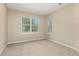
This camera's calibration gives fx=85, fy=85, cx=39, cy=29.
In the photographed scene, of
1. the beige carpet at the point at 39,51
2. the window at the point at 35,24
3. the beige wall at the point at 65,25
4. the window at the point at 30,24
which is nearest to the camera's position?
the beige carpet at the point at 39,51

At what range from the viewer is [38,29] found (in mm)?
7039

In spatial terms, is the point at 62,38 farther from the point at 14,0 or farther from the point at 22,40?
the point at 14,0

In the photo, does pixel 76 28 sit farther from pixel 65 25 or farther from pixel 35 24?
pixel 35 24

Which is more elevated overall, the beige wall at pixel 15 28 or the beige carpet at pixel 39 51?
the beige wall at pixel 15 28

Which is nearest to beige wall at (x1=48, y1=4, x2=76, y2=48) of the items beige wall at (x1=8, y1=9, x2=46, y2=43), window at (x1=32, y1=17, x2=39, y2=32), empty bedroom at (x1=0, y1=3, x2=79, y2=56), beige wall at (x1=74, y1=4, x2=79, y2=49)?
empty bedroom at (x1=0, y1=3, x2=79, y2=56)

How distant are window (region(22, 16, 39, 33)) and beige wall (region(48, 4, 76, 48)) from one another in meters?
1.73

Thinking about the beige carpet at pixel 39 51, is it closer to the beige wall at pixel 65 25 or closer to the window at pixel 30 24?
the beige wall at pixel 65 25

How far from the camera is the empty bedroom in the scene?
11.9ft

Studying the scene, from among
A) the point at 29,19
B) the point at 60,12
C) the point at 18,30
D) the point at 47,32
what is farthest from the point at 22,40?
the point at 60,12

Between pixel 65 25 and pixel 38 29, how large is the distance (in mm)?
2806

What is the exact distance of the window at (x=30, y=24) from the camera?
6191mm

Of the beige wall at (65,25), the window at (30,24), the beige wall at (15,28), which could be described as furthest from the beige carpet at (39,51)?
the window at (30,24)

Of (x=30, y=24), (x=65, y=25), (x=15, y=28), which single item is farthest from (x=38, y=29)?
(x=65, y=25)

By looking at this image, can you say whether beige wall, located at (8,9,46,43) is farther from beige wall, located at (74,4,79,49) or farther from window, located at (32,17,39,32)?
beige wall, located at (74,4,79,49)
